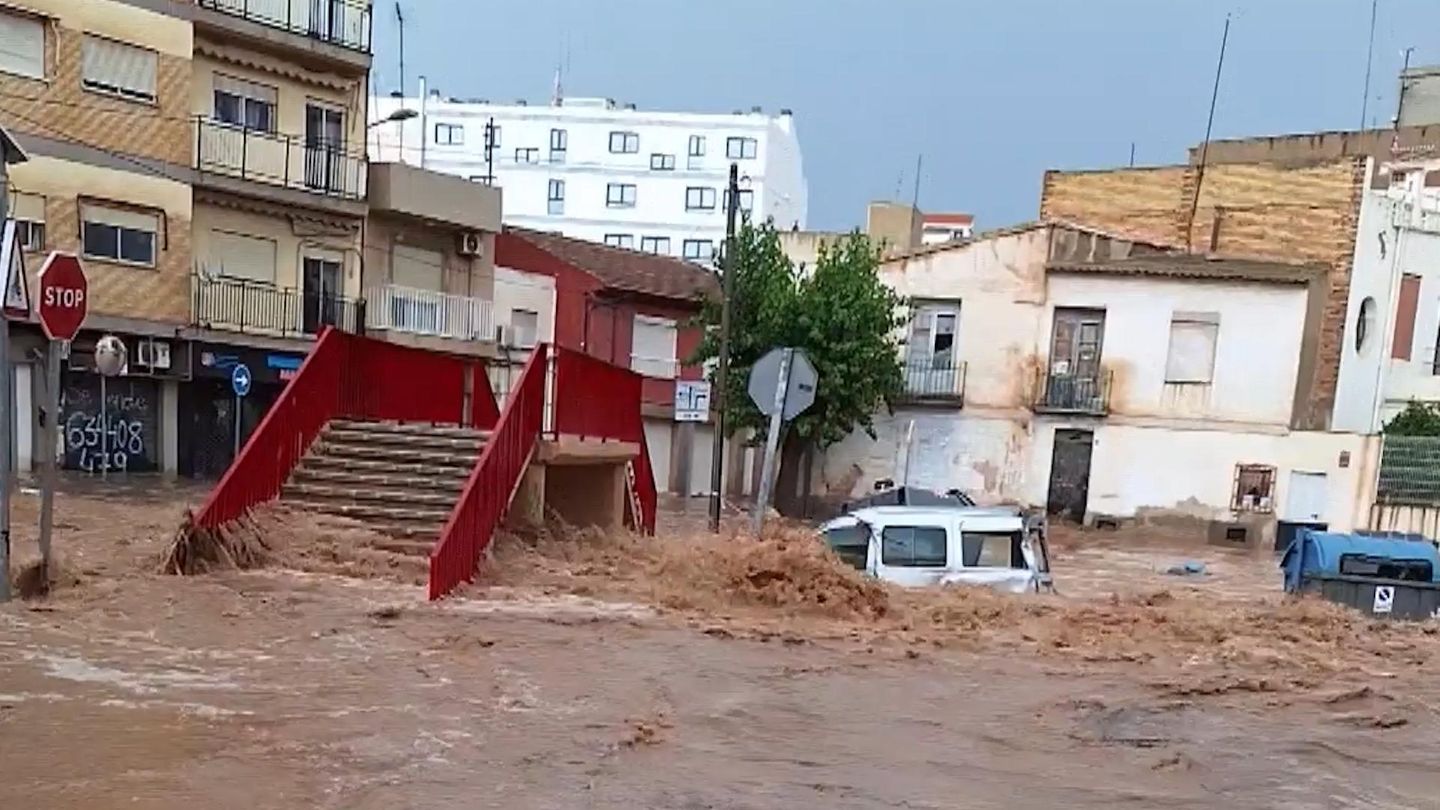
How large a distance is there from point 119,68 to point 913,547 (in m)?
19.2

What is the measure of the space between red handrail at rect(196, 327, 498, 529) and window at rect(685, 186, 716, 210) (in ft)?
184

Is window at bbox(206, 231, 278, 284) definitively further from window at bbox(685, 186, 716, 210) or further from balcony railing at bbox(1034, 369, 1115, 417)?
window at bbox(685, 186, 716, 210)

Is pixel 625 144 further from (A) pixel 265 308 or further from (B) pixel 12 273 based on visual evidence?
(B) pixel 12 273

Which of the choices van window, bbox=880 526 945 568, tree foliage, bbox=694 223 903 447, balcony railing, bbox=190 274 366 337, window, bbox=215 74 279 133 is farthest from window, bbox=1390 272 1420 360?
window, bbox=215 74 279 133

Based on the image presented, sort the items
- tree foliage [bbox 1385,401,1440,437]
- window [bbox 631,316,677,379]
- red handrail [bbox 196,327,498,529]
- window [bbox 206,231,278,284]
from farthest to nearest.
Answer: window [bbox 631,316,677,379]
tree foliage [bbox 1385,401,1440,437]
window [bbox 206,231,278,284]
red handrail [bbox 196,327,498,529]

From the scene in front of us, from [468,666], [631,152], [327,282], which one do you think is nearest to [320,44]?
[327,282]

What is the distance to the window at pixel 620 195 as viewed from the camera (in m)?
71.2

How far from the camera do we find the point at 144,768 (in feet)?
18.6

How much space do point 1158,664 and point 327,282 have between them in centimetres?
2260

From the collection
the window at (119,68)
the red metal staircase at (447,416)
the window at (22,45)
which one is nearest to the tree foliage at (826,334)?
the red metal staircase at (447,416)

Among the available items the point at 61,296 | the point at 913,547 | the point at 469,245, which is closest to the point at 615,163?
the point at 469,245

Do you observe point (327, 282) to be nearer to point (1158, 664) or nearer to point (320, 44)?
point (320, 44)

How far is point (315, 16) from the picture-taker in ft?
88.2

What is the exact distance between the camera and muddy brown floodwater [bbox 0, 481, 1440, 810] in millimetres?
5934
